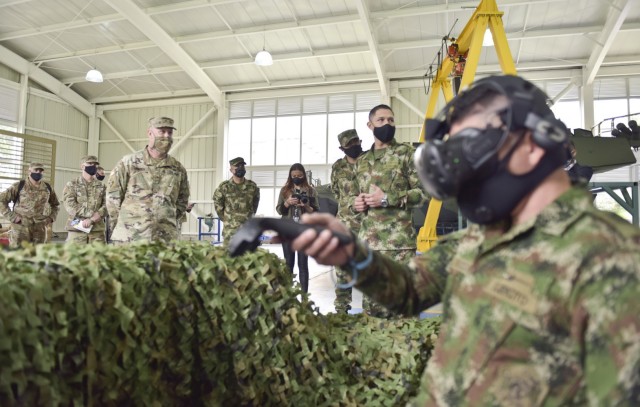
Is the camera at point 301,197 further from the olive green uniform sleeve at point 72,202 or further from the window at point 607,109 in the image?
the window at point 607,109

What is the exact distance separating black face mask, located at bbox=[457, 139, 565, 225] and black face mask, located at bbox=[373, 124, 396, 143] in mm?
2886

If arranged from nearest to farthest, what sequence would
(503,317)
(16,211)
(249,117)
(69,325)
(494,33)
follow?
(503,317)
(69,325)
(494,33)
(16,211)
(249,117)

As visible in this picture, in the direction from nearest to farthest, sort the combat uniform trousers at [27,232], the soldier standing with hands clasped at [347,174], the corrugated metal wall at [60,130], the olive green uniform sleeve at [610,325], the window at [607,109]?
the olive green uniform sleeve at [610,325]
the soldier standing with hands clasped at [347,174]
the combat uniform trousers at [27,232]
the window at [607,109]
the corrugated metal wall at [60,130]

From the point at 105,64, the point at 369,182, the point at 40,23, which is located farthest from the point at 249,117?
the point at 369,182

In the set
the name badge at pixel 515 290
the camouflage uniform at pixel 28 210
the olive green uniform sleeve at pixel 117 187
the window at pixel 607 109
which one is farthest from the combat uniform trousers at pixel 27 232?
the window at pixel 607 109

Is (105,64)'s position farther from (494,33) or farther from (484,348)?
(484,348)

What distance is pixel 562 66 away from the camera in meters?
15.2

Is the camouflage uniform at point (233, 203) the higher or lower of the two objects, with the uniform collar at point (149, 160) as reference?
lower

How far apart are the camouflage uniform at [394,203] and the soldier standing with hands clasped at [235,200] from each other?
2984 millimetres

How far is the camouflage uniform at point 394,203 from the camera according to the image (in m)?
3.91

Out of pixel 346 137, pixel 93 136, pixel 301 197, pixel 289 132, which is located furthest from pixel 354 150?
pixel 93 136

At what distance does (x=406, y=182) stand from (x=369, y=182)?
0.31 m

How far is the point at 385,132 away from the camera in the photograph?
3.98 meters

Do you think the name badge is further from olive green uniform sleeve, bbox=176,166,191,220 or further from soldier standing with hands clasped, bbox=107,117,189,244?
olive green uniform sleeve, bbox=176,166,191,220
